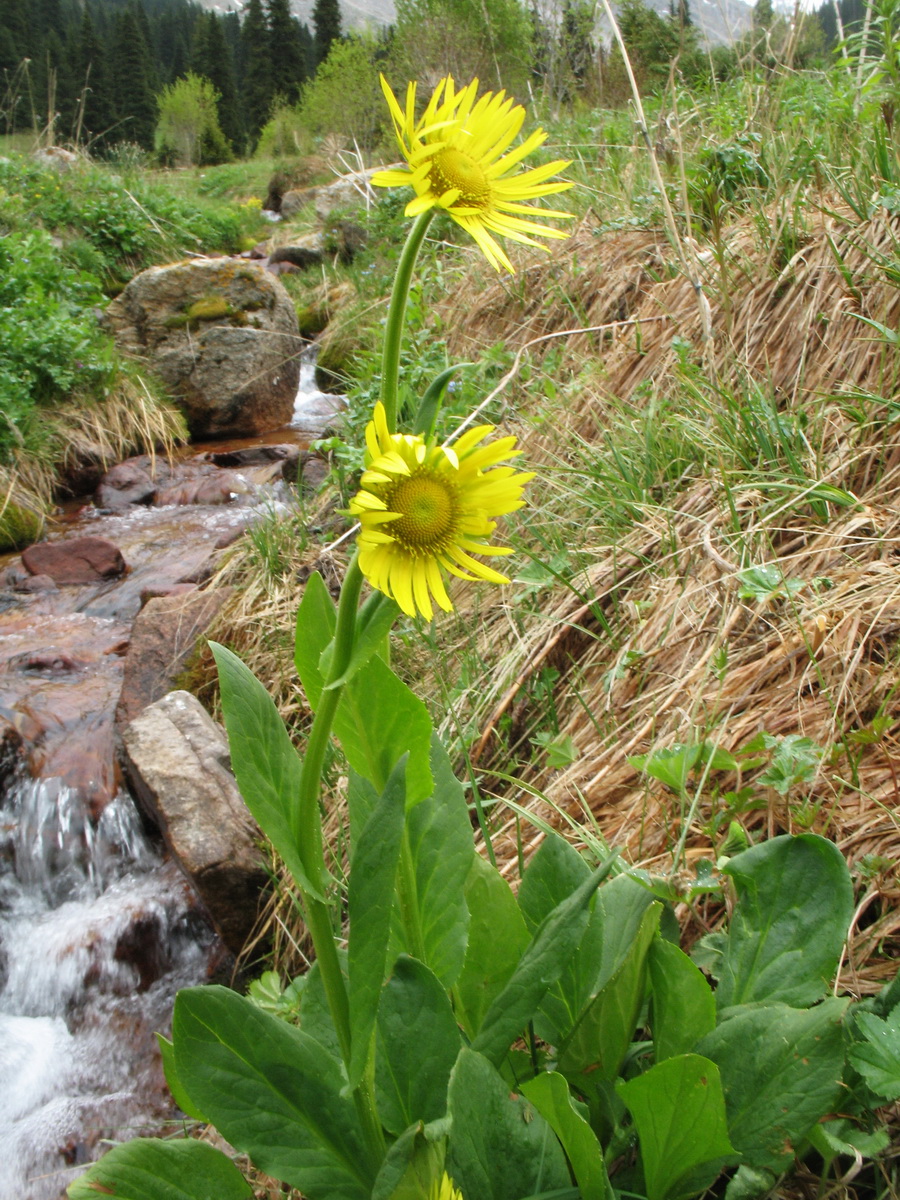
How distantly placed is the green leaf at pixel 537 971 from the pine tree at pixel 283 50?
52158mm

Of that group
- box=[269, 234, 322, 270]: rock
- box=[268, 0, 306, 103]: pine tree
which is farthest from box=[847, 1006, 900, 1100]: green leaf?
box=[268, 0, 306, 103]: pine tree

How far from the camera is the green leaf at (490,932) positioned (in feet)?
4.15

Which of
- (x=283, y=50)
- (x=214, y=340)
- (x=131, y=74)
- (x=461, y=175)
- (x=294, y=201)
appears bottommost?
(x=214, y=340)

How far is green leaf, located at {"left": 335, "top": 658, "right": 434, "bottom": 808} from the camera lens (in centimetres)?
110

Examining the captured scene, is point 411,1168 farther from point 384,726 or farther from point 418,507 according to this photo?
point 418,507

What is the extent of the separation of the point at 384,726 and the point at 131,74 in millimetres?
48806

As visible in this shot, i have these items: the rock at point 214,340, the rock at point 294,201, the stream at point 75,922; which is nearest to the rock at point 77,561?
the stream at point 75,922

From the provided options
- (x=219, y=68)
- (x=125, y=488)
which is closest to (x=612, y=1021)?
(x=125, y=488)

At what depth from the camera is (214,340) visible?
324 inches

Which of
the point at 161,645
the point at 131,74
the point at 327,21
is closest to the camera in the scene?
the point at 161,645

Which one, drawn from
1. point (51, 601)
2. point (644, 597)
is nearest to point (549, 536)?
point (644, 597)

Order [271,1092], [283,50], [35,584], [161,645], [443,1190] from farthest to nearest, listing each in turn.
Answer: [283,50] < [35,584] < [161,645] < [271,1092] < [443,1190]

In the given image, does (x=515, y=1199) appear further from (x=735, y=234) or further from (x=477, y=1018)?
(x=735, y=234)

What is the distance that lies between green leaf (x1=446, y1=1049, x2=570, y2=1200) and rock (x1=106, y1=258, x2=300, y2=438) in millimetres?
7560
